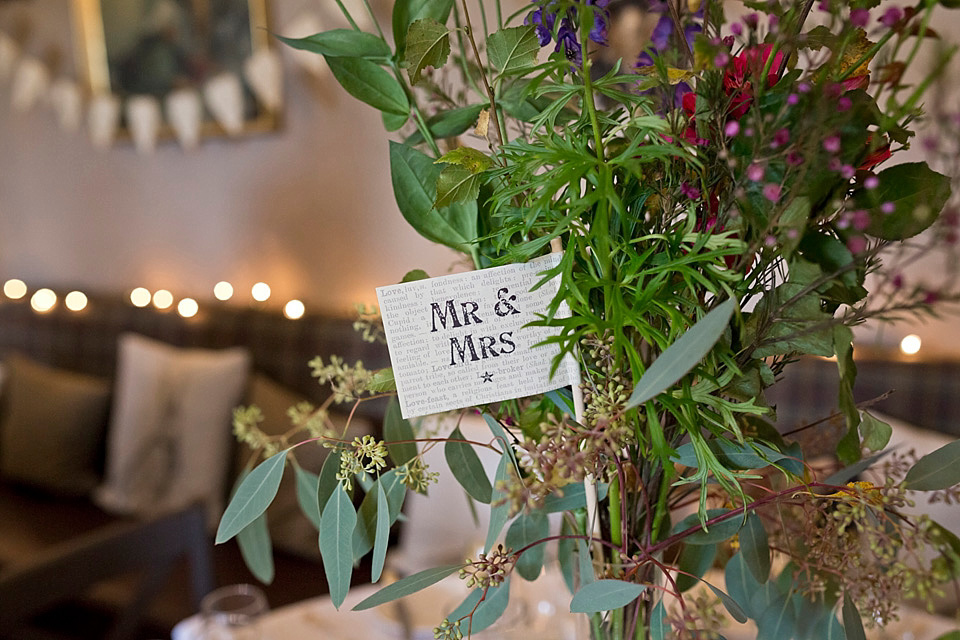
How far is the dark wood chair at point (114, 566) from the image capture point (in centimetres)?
135

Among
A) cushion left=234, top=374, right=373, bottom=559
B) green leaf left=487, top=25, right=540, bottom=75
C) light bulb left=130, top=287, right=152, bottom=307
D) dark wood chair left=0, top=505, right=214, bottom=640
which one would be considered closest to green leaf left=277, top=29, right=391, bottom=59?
green leaf left=487, top=25, right=540, bottom=75

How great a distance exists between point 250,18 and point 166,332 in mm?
1187

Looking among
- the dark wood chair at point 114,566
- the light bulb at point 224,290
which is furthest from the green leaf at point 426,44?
the light bulb at point 224,290

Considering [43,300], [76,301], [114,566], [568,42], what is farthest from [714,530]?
[43,300]

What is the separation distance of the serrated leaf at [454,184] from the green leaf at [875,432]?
31 cm

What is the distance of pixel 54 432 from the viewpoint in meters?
2.73

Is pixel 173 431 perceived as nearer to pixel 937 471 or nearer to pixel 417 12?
pixel 417 12

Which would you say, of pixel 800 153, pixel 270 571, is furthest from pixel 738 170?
pixel 270 571

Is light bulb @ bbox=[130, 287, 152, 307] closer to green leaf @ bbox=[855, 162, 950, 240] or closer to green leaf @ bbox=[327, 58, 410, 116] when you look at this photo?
green leaf @ bbox=[327, 58, 410, 116]

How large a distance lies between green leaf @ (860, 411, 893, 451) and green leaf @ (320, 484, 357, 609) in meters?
0.37

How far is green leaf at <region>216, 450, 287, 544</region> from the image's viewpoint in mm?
580

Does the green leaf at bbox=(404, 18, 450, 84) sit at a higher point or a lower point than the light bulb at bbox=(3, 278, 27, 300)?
lower

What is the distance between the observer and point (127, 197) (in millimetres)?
3443

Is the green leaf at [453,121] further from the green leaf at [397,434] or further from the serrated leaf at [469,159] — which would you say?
the green leaf at [397,434]
